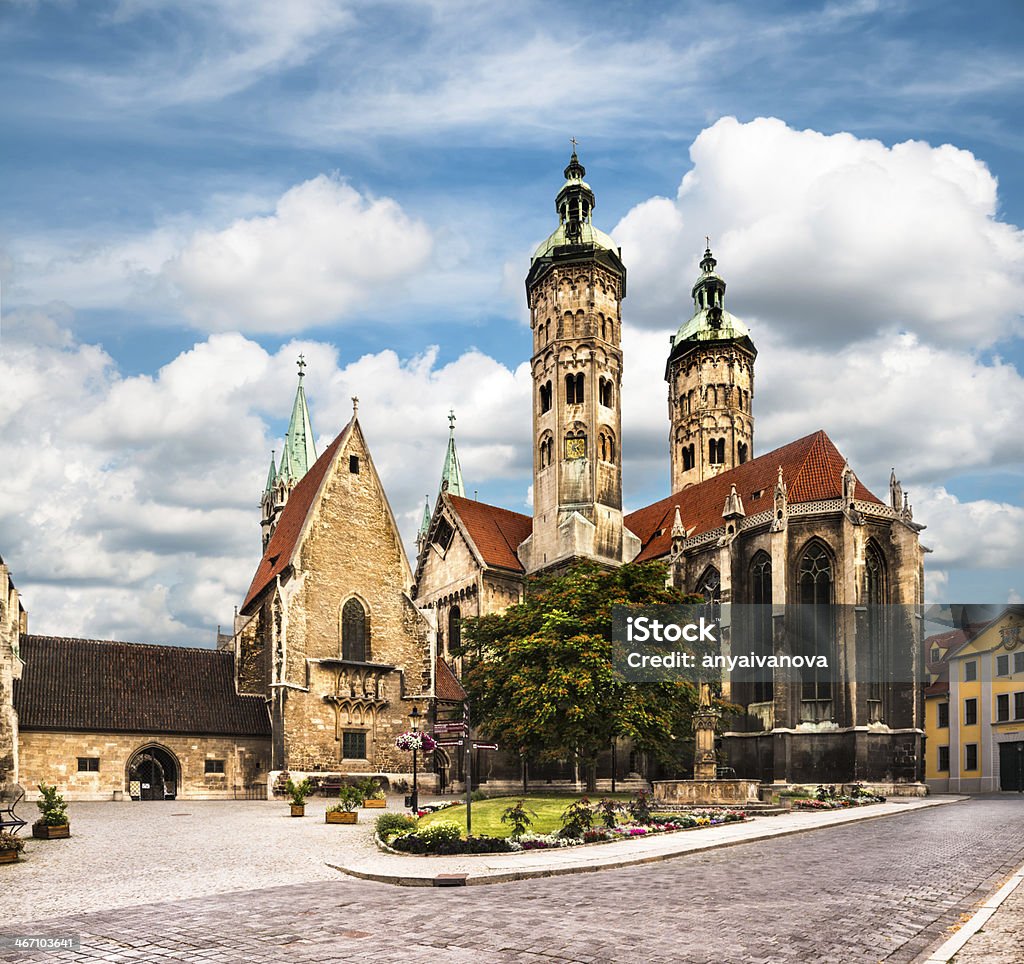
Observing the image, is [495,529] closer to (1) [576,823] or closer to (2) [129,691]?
(2) [129,691]

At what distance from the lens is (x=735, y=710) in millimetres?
43688

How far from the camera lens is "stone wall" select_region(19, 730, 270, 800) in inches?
1750

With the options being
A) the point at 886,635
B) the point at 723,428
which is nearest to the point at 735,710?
the point at 886,635

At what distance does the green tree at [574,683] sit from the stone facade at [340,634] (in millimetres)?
9266

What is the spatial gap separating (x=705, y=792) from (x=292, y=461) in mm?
62469

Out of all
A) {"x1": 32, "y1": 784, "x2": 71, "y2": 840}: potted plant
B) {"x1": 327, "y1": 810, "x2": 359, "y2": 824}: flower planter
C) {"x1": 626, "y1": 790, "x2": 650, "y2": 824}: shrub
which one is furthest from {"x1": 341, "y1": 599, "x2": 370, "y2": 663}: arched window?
{"x1": 32, "y1": 784, "x2": 71, "y2": 840}: potted plant

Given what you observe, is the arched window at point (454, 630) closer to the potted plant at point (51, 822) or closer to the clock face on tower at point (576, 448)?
the clock face on tower at point (576, 448)

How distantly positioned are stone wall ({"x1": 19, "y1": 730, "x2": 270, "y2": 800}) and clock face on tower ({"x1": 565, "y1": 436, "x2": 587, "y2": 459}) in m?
26.0

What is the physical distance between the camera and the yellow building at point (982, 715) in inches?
2355

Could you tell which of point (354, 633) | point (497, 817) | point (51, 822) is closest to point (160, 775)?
point (354, 633)

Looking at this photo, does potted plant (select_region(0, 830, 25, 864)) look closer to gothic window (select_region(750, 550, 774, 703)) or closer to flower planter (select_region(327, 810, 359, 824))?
flower planter (select_region(327, 810, 359, 824))

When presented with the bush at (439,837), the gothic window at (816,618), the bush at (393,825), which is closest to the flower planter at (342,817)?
the bush at (393,825)

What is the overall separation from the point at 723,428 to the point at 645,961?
74682mm

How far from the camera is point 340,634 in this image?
52438mm
